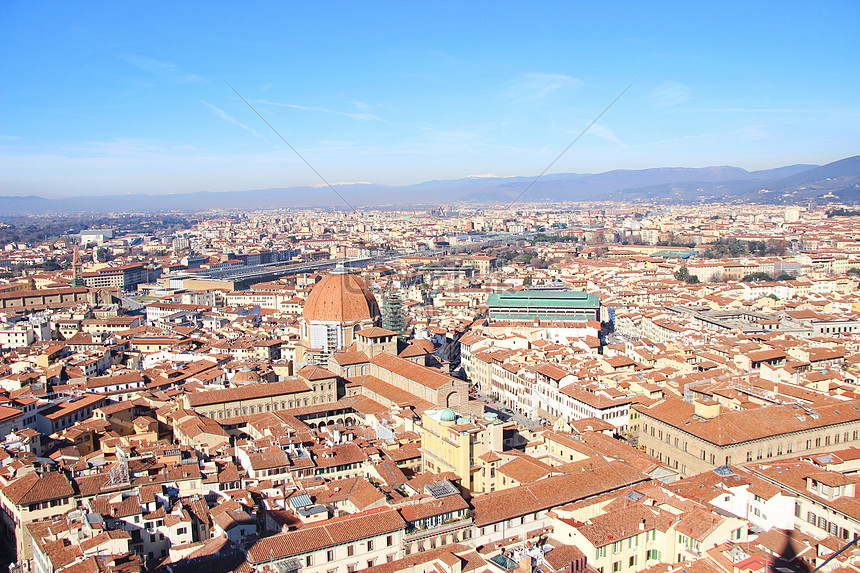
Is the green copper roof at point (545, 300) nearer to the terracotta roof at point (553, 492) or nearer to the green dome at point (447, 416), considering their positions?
the green dome at point (447, 416)

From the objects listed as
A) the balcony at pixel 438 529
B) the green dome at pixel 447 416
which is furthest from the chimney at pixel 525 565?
the green dome at pixel 447 416

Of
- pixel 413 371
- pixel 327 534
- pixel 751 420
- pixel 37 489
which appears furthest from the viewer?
pixel 413 371

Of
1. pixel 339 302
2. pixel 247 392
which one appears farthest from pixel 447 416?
pixel 339 302

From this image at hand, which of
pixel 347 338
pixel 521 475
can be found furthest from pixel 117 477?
pixel 347 338

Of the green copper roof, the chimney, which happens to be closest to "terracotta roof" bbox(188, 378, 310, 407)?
the chimney

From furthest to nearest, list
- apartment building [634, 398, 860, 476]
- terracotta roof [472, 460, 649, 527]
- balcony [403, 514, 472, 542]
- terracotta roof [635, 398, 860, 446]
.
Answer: terracotta roof [635, 398, 860, 446] → apartment building [634, 398, 860, 476] → terracotta roof [472, 460, 649, 527] → balcony [403, 514, 472, 542]

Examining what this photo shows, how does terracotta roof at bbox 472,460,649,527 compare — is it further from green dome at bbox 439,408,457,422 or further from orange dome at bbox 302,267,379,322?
orange dome at bbox 302,267,379,322

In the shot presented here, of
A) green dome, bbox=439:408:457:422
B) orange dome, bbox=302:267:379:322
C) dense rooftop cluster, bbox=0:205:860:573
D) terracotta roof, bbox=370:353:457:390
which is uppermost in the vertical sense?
orange dome, bbox=302:267:379:322

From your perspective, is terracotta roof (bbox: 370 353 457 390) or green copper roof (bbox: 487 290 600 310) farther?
green copper roof (bbox: 487 290 600 310)

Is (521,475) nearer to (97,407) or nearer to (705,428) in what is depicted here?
(705,428)

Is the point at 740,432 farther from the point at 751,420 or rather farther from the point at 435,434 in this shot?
the point at 435,434
